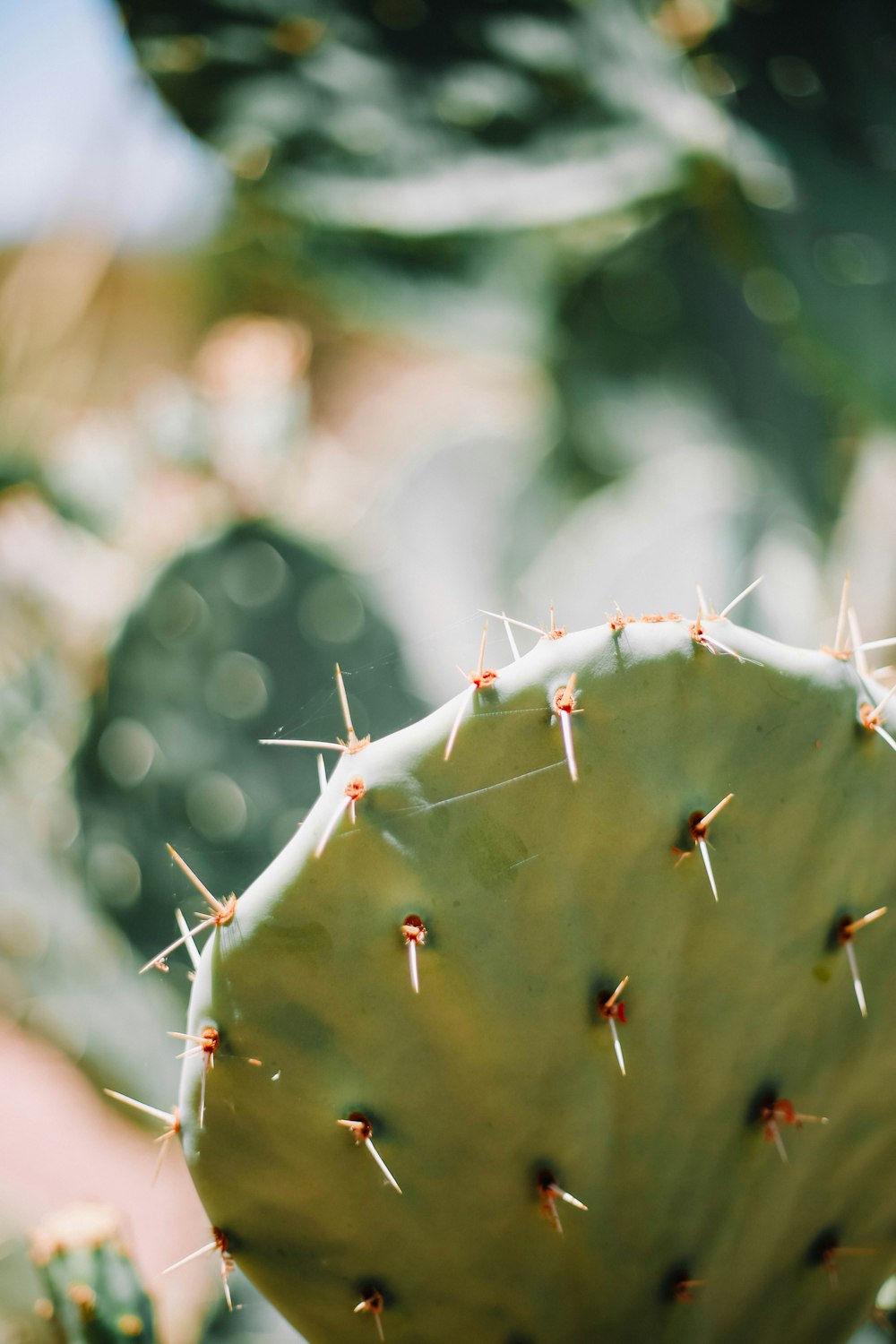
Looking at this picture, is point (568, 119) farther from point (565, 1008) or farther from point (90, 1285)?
point (90, 1285)

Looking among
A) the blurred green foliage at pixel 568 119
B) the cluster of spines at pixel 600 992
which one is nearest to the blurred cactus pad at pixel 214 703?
the blurred green foliage at pixel 568 119

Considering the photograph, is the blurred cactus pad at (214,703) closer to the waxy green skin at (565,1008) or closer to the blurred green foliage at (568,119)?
the blurred green foliage at (568,119)

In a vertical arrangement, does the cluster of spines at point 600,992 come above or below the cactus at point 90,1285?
above

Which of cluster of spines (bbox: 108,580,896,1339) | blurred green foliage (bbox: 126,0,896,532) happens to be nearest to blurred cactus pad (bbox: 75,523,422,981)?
blurred green foliage (bbox: 126,0,896,532)

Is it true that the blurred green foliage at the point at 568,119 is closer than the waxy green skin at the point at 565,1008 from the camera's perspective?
No

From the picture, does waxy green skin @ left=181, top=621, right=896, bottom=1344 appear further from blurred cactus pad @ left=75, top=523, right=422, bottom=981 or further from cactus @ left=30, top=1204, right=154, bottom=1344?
blurred cactus pad @ left=75, top=523, right=422, bottom=981

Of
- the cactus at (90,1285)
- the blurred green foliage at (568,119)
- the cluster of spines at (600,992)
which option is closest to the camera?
the cluster of spines at (600,992)

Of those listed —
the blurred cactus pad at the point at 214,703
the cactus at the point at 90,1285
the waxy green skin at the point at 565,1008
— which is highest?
the waxy green skin at the point at 565,1008

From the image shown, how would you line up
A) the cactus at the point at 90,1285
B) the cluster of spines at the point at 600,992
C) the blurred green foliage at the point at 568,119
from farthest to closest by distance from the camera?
the blurred green foliage at the point at 568,119 < the cactus at the point at 90,1285 < the cluster of spines at the point at 600,992
